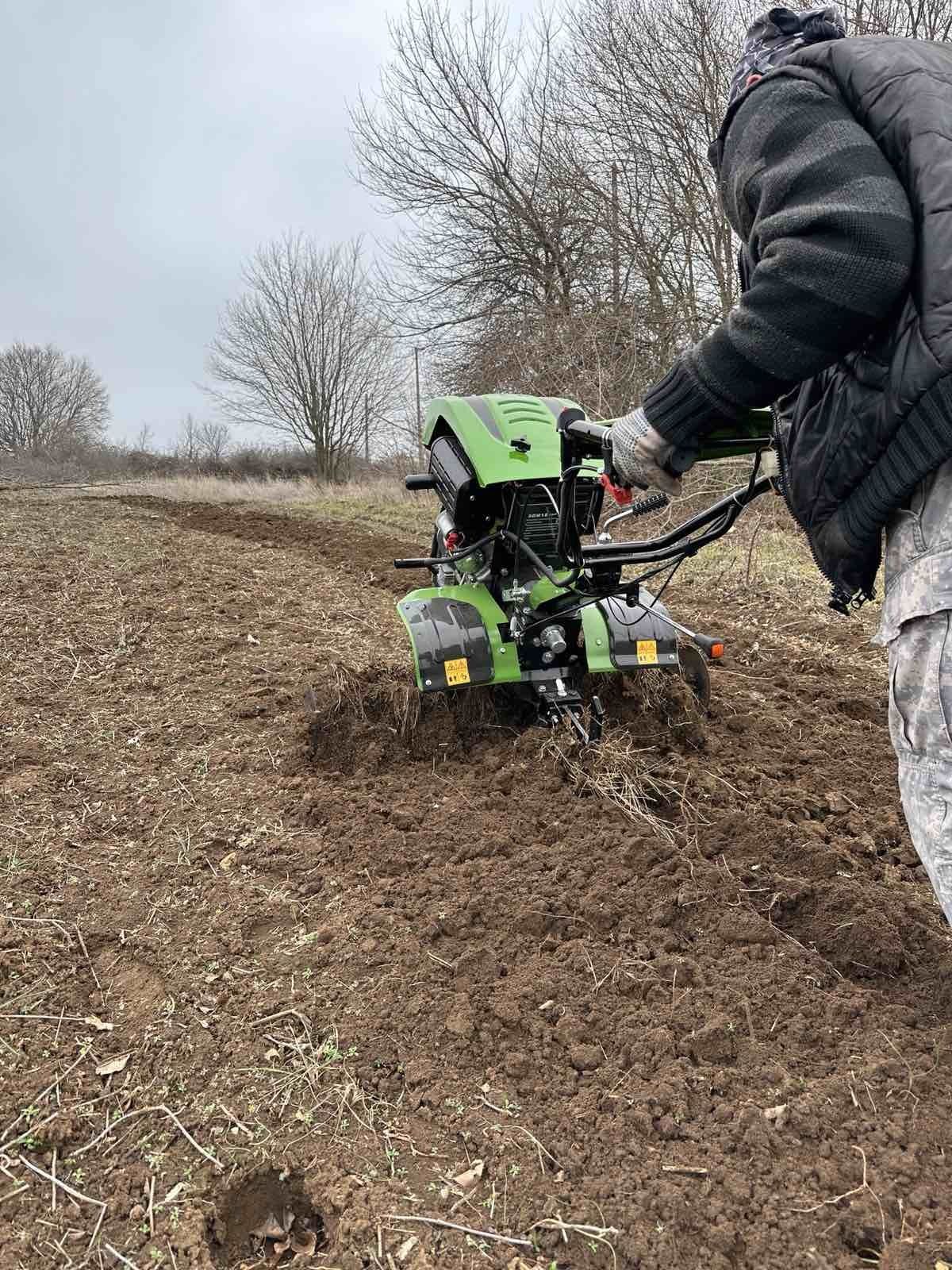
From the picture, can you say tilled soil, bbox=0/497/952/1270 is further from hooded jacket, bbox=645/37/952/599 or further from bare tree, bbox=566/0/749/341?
bare tree, bbox=566/0/749/341

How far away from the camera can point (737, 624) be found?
595 cm

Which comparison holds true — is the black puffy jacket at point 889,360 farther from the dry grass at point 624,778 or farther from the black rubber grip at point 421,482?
the black rubber grip at point 421,482

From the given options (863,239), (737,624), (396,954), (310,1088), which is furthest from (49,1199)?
(737,624)

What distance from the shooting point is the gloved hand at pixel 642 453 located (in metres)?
1.84

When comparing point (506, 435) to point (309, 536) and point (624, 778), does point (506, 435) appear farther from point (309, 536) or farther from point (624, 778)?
point (309, 536)

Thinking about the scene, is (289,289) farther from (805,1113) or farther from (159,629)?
(805,1113)

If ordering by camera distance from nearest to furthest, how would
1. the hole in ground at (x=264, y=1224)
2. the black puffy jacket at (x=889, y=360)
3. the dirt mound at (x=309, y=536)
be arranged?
the black puffy jacket at (x=889, y=360)
the hole in ground at (x=264, y=1224)
the dirt mound at (x=309, y=536)

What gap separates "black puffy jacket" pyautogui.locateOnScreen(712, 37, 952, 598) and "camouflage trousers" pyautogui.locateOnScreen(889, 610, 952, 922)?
0.73ft

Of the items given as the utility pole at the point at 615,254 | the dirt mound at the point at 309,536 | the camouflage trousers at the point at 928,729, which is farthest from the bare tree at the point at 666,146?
the camouflage trousers at the point at 928,729

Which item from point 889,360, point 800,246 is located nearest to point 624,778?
point 889,360

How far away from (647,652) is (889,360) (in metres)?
2.10

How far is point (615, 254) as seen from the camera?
47.8 feet

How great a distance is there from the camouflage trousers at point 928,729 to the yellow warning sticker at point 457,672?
1996 mm

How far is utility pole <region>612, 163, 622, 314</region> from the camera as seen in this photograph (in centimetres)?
1422
